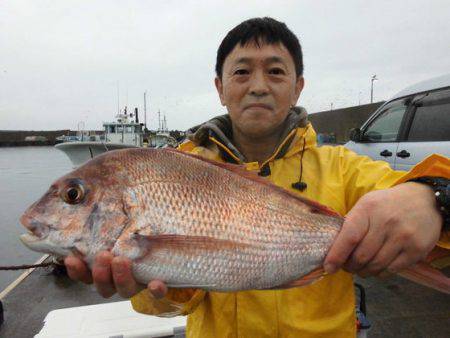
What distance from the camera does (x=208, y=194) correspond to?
167 centimetres

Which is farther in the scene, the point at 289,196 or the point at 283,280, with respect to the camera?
the point at 289,196

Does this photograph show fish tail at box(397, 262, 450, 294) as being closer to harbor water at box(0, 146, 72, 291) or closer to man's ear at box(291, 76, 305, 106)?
man's ear at box(291, 76, 305, 106)

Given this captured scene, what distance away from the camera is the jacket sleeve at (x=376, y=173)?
158 cm

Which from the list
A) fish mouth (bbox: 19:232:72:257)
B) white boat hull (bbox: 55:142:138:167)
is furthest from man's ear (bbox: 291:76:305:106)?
white boat hull (bbox: 55:142:138:167)

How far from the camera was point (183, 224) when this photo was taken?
62.7 inches

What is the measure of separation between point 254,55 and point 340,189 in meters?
0.95

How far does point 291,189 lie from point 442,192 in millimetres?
820

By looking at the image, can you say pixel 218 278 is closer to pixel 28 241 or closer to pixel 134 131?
pixel 28 241

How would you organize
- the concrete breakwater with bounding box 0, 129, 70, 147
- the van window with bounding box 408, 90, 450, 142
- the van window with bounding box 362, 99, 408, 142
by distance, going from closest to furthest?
the van window with bounding box 408, 90, 450, 142, the van window with bounding box 362, 99, 408, 142, the concrete breakwater with bounding box 0, 129, 70, 147

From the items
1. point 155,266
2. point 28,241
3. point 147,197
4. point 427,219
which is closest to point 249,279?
point 155,266

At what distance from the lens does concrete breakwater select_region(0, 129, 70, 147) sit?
291 ft

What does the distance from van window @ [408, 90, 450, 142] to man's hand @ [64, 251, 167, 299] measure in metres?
4.91

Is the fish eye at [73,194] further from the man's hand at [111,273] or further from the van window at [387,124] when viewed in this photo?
the van window at [387,124]

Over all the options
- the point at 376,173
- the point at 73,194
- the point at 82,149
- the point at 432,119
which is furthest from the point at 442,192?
the point at 82,149
